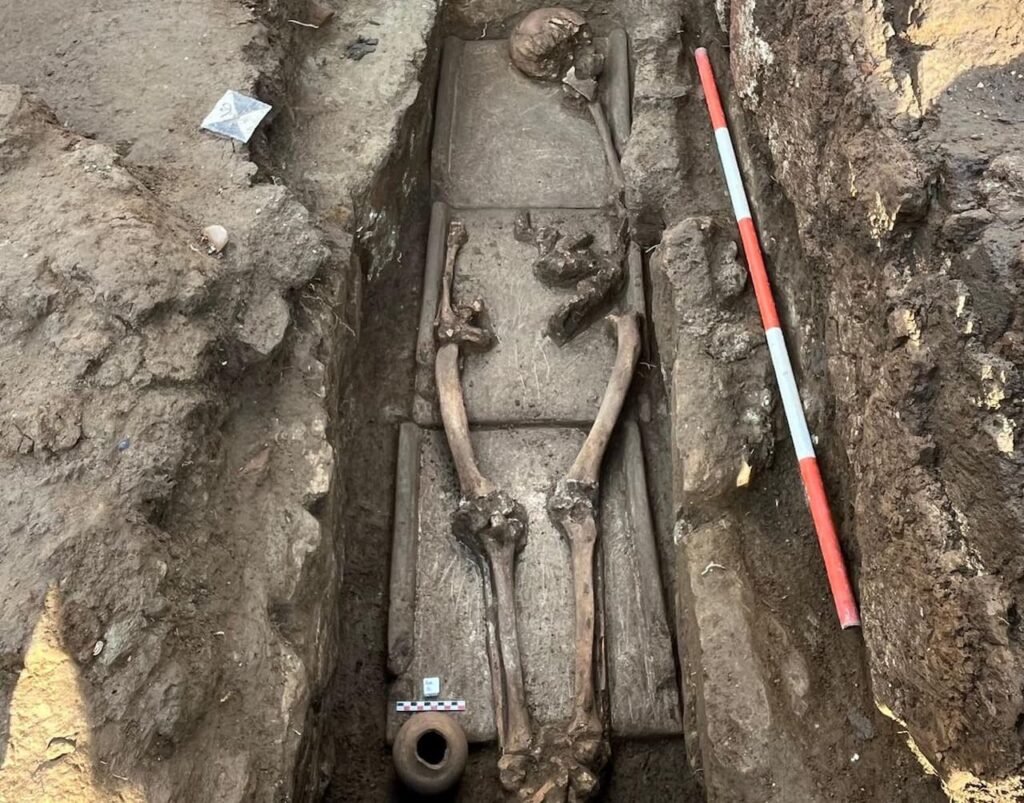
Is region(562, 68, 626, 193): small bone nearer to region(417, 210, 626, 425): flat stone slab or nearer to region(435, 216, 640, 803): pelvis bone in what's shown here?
region(417, 210, 626, 425): flat stone slab

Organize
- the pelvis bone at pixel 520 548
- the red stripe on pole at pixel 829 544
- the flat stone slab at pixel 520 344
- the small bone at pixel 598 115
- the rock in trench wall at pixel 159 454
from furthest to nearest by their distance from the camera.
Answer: the small bone at pixel 598 115 < the flat stone slab at pixel 520 344 < the pelvis bone at pixel 520 548 < the red stripe on pole at pixel 829 544 < the rock in trench wall at pixel 159 454

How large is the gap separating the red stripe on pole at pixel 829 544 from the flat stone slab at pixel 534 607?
68 centimetres

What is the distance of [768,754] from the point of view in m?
2.47

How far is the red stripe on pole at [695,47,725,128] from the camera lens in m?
3.73

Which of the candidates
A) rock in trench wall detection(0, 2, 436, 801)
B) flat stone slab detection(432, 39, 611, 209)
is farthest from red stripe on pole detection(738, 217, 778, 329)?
rock in trench wall detection(0, 2, 436, 801)

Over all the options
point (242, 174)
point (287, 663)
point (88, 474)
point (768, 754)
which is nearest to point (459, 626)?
point (287, 663)

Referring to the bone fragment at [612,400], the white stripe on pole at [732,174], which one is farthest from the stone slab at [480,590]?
the white stripe on pole at [732,174]

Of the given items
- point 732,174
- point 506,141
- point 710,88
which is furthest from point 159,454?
point 710,88

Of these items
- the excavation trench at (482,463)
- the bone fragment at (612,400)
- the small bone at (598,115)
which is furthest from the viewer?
the small bone at (598,115)

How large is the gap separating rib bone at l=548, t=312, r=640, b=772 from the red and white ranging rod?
0.53m

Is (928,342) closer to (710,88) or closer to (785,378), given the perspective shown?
(785,378)

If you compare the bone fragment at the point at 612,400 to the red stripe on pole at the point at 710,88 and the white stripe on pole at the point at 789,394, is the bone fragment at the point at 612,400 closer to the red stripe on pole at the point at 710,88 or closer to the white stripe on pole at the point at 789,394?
the white stripe on pole at the point at 789,394

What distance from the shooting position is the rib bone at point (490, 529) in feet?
9.52

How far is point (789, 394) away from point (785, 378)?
61 mm
